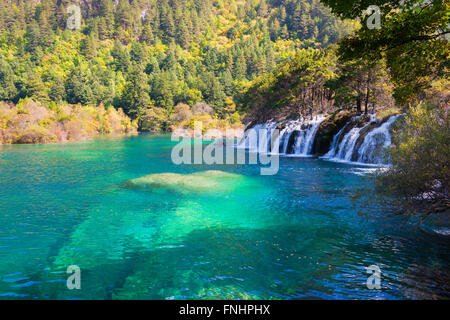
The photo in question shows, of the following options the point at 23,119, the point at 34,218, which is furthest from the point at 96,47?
the point at 34,218

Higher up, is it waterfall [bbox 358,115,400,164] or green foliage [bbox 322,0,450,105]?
green foliage [bbox 322,0,450,105]

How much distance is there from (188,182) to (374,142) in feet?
57.0

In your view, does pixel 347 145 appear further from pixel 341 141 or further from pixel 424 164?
pixel 424 164

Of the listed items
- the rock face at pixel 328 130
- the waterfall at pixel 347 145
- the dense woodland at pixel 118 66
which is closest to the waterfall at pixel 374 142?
the waterfall at pixel 347 145

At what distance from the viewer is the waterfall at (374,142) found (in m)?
27.3

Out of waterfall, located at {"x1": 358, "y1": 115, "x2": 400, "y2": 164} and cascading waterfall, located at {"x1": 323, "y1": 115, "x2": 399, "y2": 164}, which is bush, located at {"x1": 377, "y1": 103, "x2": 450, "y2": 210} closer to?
cascading waterfall, located at {"x1": 323, "y1": 115, "x2": 399, "y2": 164}

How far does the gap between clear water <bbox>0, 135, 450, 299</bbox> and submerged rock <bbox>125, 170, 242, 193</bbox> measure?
0.95 meters

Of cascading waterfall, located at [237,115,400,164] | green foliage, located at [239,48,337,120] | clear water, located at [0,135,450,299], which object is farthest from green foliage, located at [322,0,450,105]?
green foliage, located at [239,48,337,120]

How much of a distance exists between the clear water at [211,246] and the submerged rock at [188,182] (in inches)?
37.3

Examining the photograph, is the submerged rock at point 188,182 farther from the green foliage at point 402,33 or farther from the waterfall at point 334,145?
the waterfall at point 334,145

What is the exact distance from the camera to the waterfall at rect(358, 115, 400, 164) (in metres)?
27.3

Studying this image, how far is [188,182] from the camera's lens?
22203 millimetres

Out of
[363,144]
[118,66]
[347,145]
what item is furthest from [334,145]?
[118,66]
